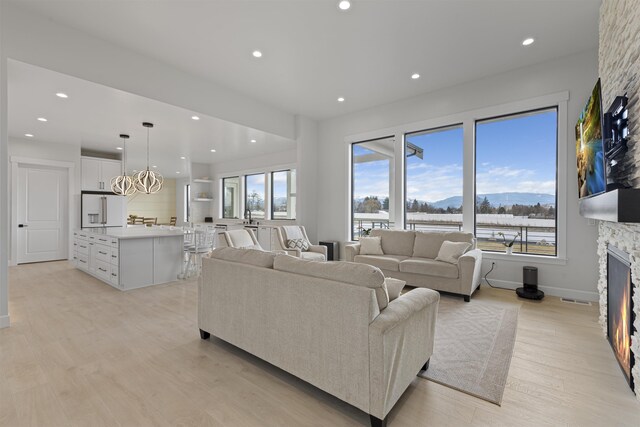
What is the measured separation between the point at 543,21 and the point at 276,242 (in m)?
4.83

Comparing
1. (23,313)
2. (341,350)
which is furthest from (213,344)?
(23,313)

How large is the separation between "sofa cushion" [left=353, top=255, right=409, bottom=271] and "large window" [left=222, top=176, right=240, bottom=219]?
19.0 feet

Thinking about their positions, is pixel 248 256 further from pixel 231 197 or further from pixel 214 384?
pixel 231 197

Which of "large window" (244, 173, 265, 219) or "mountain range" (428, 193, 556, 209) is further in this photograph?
"large window" (244, 173, 265, 219)

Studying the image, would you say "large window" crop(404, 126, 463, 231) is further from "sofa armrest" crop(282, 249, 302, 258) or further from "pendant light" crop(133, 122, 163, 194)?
"pendant light" crop(133, 122, 163, 194)

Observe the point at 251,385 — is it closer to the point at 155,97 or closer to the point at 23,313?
the point at 23,313

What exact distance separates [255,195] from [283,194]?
1.22 metres

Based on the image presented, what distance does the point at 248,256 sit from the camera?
7.94 ft

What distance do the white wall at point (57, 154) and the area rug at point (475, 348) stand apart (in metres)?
8.15

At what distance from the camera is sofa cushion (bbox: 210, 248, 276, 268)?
2281mm

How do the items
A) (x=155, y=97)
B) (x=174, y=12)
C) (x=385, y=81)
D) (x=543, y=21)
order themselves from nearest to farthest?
(x=174, y=12), (x=543, y=21), (x=155, y=97), (x=385, y=81)

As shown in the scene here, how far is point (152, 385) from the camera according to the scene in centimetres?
205

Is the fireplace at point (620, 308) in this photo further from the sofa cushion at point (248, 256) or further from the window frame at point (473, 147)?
the sofa cushion at point (248, 256)

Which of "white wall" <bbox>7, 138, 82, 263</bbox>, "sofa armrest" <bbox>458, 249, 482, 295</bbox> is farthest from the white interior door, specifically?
"sofa armrest" <bbox>458, 249, 482, 295</bbox>
